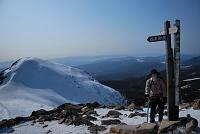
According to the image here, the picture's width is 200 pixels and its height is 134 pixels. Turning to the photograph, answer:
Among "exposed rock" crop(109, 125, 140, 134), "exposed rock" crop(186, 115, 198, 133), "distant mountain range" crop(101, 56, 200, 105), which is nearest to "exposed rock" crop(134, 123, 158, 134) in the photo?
"exposed rock" crop(109, 125, 140, 134)

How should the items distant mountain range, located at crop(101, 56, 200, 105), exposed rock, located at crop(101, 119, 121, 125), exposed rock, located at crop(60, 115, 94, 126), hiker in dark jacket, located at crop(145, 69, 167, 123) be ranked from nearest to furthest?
hiker in dark jacket, located at crop(145, 69, 167, 123) → exposed rock, located at crop(101, 119, 121, 125) → exposed rock, located at crop(60, 115, 94, 126) → distant mountain range, located at crop(101, 56, 200, 105)

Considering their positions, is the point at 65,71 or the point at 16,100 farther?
the point at 65,71

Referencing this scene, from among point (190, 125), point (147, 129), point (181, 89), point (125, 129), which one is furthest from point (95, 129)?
point (181, 89)

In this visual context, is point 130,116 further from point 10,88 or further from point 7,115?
point 10,88

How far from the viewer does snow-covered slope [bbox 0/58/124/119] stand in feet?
136

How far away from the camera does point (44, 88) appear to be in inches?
1949

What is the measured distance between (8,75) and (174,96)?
1702 inches

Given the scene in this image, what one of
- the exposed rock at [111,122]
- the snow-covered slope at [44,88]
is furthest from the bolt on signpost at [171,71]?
the snow-covered slope at [44,88]

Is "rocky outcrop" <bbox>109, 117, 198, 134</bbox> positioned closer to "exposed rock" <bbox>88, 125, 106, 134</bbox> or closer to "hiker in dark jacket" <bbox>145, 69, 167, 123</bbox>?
"hiker in dark jacket" <bbox>145, 69, 167, 123</bbox>

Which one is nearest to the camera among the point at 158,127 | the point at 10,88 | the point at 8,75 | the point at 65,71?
the point at 158,127

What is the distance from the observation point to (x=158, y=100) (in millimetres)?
13031

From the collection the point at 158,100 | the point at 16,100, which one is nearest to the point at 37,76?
the point at 16,100

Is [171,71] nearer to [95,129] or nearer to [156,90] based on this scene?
[156,90]

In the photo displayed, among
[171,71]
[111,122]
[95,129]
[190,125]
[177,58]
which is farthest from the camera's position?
[111,122]
